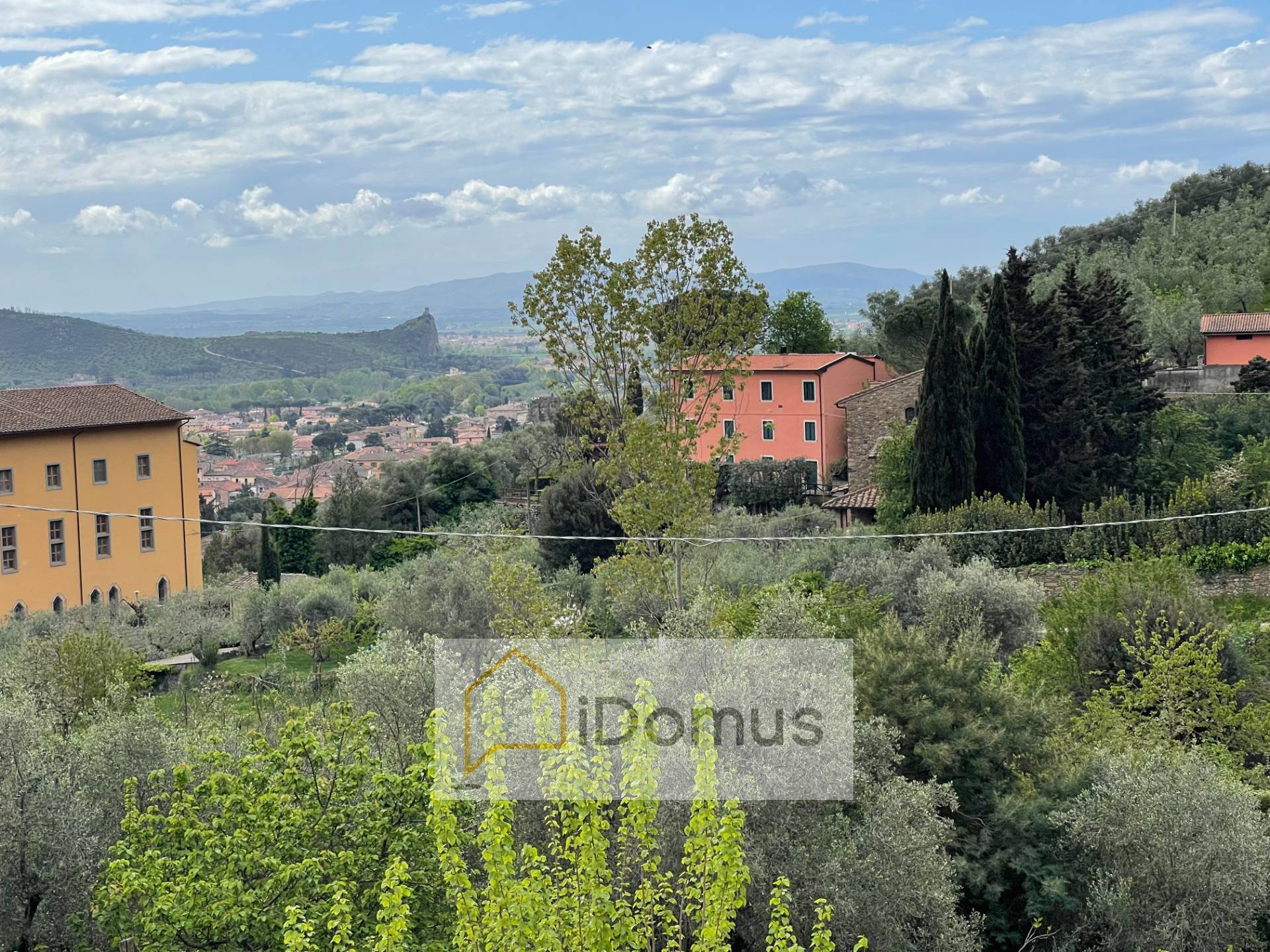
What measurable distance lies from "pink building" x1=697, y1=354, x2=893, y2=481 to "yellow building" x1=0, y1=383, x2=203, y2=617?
16526 millimetres

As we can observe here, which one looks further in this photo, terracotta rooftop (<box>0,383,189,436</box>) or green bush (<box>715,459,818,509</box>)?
terracotta rooftop (<box>0,383,189,436</box>)

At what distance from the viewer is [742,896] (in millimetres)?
6754

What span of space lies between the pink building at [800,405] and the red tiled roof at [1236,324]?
359 inches

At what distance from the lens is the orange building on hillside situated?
35.6 metres

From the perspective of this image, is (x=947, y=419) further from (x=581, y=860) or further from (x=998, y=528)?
(x=581, y=860)

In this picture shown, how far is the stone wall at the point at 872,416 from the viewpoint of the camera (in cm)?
3219

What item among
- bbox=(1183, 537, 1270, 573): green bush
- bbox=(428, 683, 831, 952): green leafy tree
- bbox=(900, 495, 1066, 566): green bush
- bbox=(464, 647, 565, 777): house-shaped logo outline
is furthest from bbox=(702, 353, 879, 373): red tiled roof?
bbox=(428, 683, 831, 952): green leafy tree

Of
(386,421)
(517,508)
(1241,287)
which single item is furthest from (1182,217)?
(386,421)

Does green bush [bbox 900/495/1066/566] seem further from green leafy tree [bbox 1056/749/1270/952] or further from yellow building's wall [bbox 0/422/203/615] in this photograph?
yellow building's wall [bbox 0/422/203/615]

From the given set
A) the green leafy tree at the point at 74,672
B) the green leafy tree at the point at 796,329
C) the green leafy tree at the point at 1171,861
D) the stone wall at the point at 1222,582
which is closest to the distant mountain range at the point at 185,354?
the green leafy tree at the point at 796,329

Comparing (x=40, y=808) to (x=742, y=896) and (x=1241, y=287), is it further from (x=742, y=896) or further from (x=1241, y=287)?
(x=1241, y=287)

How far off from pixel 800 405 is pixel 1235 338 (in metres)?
12.3

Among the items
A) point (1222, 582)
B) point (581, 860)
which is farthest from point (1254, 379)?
point (581, 860)

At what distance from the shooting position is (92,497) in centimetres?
3781
